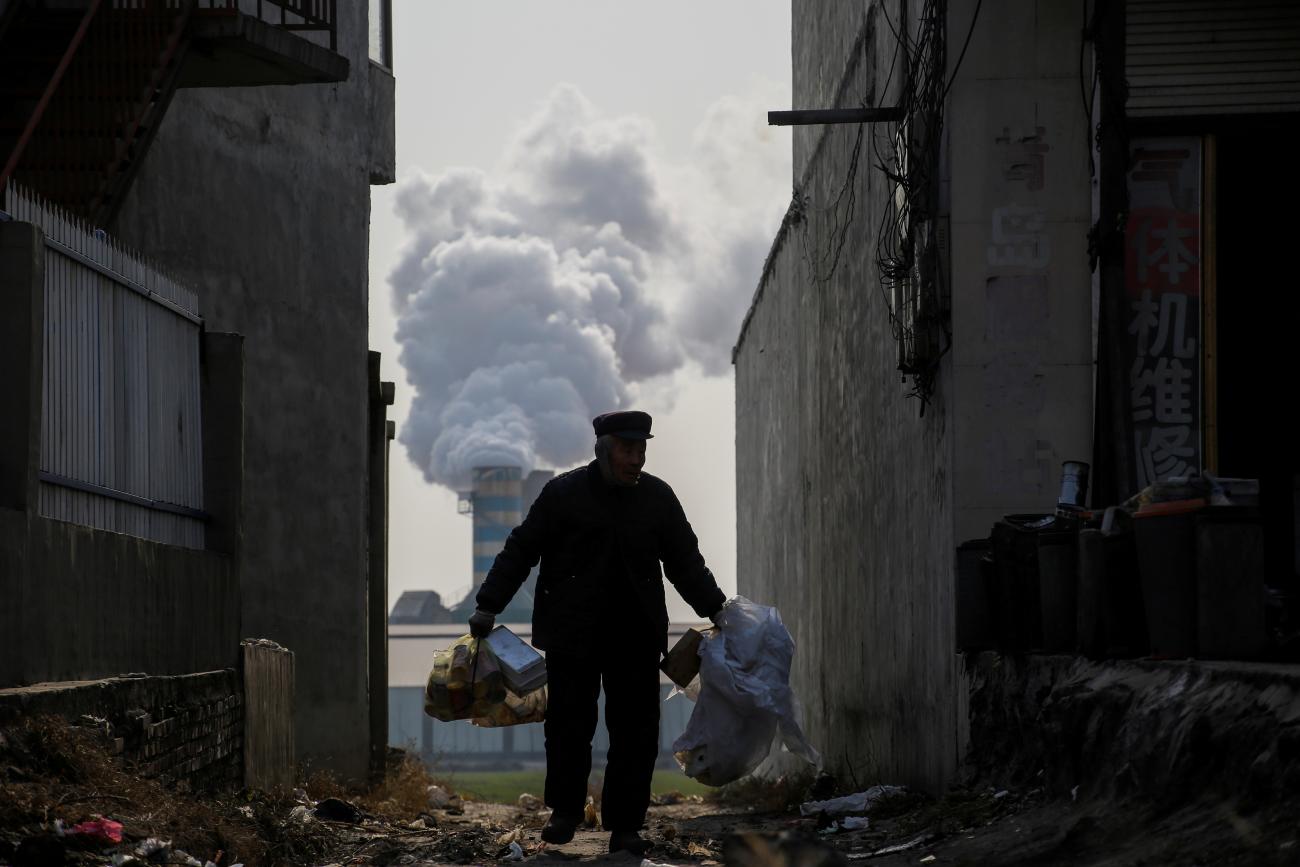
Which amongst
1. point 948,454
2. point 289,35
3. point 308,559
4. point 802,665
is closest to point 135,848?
point 948,454

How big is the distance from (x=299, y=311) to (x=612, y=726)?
10.1 meters

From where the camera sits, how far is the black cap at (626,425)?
8.52m

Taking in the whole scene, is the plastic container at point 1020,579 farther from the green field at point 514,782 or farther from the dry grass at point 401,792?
the green field at point 514,782

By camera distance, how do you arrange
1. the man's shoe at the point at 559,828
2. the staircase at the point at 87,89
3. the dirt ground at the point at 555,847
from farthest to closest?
1. the staircase at the point at 87,89
2. the man's shoe at the point at 559,828
3. the dirt ground at the point at 555,847

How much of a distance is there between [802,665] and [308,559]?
529cm

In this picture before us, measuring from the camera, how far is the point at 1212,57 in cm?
1007

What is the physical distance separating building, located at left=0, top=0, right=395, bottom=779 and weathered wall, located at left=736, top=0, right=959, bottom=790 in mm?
4193

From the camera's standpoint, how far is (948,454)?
10.0 metres

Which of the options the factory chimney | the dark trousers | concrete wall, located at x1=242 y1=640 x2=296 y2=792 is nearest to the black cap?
the dark trousers

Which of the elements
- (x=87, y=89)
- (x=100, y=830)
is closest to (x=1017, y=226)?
(x=100, y=830)

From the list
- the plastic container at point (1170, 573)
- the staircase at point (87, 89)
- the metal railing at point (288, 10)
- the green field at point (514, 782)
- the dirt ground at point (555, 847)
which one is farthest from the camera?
the green field at point (514, 782)

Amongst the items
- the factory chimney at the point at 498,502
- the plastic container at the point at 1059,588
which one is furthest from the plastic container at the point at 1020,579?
the factory chimney at the point at 498,502

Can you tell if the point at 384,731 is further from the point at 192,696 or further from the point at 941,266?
the point at 941,266

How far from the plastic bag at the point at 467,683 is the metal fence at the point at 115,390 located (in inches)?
72.9
